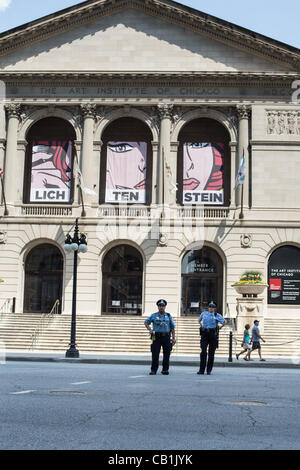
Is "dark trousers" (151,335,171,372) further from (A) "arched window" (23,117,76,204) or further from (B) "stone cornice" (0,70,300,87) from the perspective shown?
(B) "stone cornice" (0,70,300,87)

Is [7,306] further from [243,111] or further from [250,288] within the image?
[243,111]

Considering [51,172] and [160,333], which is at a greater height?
[51,172]

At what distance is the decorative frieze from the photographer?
41.7 meters

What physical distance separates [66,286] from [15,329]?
580cm

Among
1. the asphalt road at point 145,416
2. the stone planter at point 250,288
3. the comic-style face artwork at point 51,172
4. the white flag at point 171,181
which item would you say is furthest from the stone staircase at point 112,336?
the asphalt road at point 145,416

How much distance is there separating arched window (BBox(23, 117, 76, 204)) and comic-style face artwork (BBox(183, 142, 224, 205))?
7.30 meters

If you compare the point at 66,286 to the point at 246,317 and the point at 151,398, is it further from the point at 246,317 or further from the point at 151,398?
the point at 151,398

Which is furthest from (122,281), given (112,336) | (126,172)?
(112,336)

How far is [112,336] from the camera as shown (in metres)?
34.4

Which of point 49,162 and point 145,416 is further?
point 49,162

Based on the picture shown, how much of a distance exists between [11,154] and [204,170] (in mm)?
12117

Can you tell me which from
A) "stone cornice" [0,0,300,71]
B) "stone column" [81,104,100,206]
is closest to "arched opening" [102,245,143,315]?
"stone column" [81,104,100,206]
